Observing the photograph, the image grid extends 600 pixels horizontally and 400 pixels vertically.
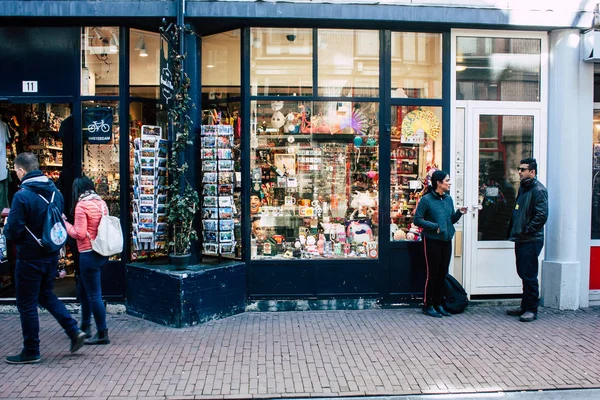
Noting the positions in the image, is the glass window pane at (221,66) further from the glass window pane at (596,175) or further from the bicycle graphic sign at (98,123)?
the glass window pane at (596,175)

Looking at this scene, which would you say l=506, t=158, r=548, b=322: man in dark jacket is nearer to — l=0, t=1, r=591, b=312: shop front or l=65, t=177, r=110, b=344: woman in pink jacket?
l=0, t=1, r=591, b=312: shop front

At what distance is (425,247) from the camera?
7.05 metres

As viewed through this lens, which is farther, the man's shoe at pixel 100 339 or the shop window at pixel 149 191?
the shop window at pixel 149 191

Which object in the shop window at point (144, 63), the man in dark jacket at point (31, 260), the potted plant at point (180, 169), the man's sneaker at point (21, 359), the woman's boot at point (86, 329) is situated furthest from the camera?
the shop window at point (144, 63)

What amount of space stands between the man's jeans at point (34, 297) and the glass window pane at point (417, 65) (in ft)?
16.6

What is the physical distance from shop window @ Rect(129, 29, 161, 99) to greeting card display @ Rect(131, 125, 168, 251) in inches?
36.4

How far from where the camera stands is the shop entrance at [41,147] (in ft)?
23.8

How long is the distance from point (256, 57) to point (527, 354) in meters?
5.08

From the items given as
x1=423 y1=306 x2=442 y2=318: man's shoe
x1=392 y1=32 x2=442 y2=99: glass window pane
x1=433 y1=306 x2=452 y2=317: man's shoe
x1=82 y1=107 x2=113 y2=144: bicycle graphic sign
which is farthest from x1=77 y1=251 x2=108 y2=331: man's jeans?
x1=392 y1=32 x2=442 y2=99: glass window pane

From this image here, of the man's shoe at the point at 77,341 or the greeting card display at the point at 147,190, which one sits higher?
the greeting card display at the point at 147,190

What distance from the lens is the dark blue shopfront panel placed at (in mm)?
7164

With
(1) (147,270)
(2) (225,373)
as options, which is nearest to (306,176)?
(1) (147,270)

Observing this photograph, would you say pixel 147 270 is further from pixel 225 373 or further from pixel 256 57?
pixel 256 57

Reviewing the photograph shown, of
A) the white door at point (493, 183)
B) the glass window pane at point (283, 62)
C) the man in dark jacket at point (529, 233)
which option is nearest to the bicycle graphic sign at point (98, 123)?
the glass window pane at point (283, 62)
